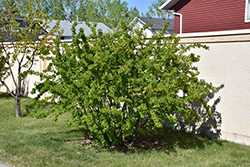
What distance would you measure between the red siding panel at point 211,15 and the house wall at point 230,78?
6.74m

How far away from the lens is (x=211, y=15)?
16391 mm

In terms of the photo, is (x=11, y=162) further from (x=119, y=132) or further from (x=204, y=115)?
(x=204, y=115)

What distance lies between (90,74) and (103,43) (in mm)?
1186

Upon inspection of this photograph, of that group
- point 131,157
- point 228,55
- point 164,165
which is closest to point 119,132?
point 131,157

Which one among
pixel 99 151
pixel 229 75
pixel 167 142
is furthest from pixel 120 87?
pixel 229 75

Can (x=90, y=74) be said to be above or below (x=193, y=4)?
below

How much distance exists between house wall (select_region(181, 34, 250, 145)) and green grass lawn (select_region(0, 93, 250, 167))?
597mm

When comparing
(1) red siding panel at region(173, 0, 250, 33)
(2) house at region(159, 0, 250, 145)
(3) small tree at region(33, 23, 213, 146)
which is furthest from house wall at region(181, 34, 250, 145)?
(1) red siding panel at region(173, 0, 250, 33)

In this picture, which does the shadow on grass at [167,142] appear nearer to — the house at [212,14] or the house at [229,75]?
the house at [229,75]

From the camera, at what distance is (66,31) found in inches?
1558

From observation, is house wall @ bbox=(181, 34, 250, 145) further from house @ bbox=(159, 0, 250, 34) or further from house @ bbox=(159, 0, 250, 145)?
house @ bbox=(159, 0, 250, 34)

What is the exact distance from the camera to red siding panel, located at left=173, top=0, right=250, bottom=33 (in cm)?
1510

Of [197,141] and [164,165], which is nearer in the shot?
[164,165]

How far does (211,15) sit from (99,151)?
11991 mm
